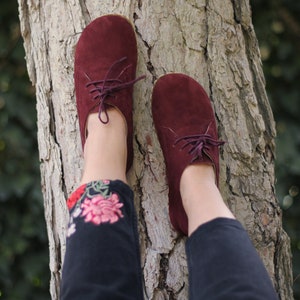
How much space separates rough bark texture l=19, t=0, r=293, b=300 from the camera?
141 cm

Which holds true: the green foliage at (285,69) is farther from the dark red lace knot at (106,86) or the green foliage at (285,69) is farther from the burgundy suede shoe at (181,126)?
the dark red lace knot at (106,86)

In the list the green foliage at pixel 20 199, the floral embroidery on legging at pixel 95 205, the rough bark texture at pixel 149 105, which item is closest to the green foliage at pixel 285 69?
the rough bark texture at pixel 149 105

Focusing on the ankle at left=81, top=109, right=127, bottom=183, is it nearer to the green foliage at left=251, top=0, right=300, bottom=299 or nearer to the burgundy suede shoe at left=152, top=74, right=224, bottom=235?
the burgundy suede shoe at left=152, top=74, right=224, bottom=235

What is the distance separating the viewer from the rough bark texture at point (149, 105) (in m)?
1.41

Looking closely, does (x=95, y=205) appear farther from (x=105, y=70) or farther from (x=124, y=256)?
(x=105, y=70)

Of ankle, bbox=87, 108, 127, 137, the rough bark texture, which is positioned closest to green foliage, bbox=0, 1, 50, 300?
the rough bark texture

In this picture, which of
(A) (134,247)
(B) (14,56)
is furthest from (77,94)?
(B) (14,56)

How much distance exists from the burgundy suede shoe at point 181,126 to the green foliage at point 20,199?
81cm

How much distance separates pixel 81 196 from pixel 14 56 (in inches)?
42.8

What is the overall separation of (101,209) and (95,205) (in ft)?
0.05

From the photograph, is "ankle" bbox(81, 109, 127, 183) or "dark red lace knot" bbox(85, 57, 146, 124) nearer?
"ankle" bbox(81, 109, 127, 183)

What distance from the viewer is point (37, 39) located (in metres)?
1.52

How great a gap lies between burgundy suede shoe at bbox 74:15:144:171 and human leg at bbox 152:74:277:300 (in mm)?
77

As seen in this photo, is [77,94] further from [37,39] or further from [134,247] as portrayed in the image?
[134,247]
